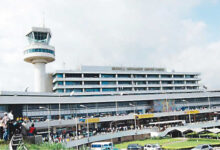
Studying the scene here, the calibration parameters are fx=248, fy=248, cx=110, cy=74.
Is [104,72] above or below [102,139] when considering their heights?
above

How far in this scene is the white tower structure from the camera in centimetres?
6406


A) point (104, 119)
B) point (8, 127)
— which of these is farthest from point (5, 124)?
point (104, 119)

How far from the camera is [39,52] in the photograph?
63969 mm

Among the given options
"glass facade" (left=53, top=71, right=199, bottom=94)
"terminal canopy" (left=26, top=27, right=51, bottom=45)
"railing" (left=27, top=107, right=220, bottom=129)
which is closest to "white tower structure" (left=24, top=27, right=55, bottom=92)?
"terminal canopy" (left=26, top=27, right=51, bottom=45)

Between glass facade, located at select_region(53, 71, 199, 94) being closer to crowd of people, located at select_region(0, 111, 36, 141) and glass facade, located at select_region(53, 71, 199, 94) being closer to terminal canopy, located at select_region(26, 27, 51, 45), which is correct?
terminal canopy, located at select_region(26, 27, 51, 45)

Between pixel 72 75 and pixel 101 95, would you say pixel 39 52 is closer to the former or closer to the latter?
pixel 72 75

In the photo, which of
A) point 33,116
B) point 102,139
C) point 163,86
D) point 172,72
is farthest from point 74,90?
point 172,72

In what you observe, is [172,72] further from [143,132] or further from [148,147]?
[148,147]

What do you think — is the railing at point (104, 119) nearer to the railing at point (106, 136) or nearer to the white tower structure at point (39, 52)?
the railing at point (106, 136)

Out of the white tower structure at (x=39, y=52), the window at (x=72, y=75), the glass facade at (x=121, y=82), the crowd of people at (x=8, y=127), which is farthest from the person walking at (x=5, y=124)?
the window at (x=72, y=75)

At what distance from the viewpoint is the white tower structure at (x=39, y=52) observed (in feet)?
210

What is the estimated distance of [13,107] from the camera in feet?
178

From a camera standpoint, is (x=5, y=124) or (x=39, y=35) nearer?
(x=5, y=124)

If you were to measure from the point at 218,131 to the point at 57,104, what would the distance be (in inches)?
1508
